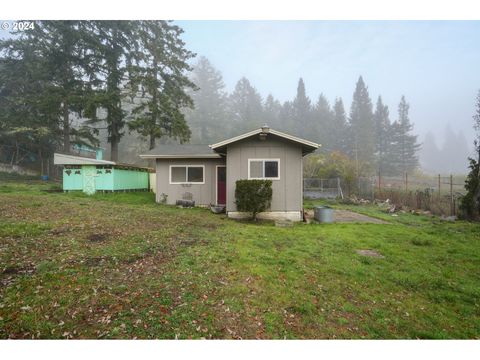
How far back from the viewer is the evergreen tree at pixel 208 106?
129ft

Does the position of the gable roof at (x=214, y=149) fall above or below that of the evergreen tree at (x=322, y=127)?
below

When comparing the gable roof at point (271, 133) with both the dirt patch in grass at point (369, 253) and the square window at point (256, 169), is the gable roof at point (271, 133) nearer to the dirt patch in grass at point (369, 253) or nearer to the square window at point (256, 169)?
the square window at point (256, 169)

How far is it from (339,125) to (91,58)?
144ft

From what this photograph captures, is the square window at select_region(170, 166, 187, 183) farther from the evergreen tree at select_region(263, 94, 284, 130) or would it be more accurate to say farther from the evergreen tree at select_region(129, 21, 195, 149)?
the evergreen tree at select_region(263, 94, 284, 130)

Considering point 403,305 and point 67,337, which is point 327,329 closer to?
point 403,305

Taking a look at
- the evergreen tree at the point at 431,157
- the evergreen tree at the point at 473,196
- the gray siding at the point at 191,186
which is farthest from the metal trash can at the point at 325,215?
the evergreen tree at the point at 431,157

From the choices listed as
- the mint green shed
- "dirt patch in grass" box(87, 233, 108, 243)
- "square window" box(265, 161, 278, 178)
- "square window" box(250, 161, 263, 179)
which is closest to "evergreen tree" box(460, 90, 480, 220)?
"square window" box(265, 161, 278, 178)

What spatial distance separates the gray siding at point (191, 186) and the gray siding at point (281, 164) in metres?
2.79

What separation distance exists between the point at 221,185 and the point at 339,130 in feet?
140

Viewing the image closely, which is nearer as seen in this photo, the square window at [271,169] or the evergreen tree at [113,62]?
the square window at [271,169]

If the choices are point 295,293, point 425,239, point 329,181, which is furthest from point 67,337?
point 329,181

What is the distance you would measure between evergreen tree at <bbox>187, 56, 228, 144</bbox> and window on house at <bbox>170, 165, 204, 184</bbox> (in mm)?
24476

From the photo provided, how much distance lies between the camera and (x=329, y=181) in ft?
70.3

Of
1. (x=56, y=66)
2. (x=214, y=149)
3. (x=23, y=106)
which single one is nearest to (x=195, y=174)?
(x=214, y=149)
